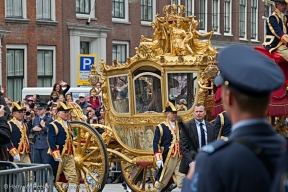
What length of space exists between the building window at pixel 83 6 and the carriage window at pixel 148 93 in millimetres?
19504

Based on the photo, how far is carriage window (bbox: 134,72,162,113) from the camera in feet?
43.3

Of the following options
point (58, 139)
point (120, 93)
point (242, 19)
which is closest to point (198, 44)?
point (120, 93)

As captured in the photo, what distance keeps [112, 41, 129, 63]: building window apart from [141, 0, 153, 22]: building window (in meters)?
1.70

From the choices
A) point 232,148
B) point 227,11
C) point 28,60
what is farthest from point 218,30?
point 232,148

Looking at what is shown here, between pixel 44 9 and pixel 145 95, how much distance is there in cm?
1794

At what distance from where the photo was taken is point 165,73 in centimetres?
1296

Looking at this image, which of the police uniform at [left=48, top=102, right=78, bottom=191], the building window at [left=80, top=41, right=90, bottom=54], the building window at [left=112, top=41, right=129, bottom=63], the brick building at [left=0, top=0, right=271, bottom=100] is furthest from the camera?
the building window at [left=112, top=41, right=129, bottom=63]

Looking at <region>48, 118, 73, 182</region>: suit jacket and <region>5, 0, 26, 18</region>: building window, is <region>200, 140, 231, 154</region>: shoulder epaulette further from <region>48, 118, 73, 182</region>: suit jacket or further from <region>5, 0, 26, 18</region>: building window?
<region>5, 0, 26, 18</region>: building window

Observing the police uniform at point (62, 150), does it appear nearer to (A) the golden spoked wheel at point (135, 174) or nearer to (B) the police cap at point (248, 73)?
(A) the golden spoked wheel at point (135, 174)

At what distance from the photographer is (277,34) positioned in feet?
36.4

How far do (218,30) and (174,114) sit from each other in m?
30.5

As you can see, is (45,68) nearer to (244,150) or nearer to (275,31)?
(275,31)

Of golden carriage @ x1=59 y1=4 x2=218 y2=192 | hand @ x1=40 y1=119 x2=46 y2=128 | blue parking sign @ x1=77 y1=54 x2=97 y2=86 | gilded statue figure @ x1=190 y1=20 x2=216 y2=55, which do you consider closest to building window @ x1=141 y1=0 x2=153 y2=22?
blue parking sign @ x1=77 y1=54 x2=97 y2=86

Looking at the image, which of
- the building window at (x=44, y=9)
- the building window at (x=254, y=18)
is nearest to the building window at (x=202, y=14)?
the building window at (x=254, y=18)
